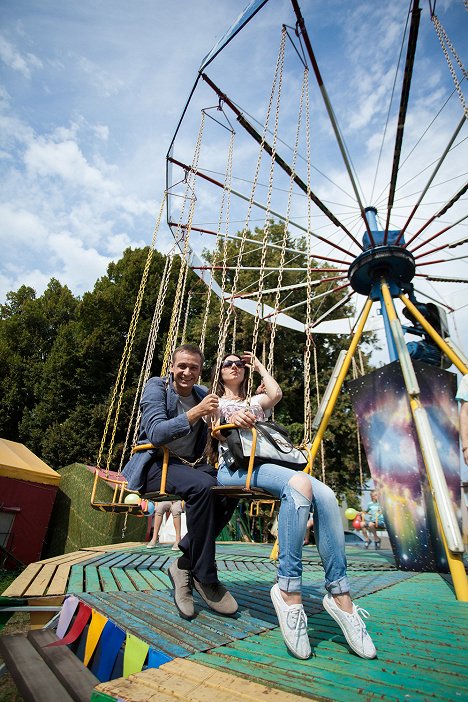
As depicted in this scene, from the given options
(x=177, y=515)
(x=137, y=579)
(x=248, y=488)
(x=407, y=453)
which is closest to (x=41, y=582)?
(x=137, y=579)

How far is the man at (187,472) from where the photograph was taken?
2.24 m

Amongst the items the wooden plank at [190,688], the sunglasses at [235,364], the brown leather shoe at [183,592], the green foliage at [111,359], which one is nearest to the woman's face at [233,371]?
the sunglasses at [235,364]

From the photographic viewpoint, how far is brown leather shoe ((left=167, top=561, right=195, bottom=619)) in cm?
215

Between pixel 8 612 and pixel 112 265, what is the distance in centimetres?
2172

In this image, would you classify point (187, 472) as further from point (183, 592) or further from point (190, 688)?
point (190, 688)

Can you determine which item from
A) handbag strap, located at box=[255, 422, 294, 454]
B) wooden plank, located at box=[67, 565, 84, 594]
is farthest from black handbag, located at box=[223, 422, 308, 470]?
wooden plank, located at box=[67, 565, 84, 594]

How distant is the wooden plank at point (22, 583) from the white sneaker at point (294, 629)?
1859 mm

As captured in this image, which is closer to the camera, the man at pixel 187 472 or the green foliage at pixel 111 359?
the man at pixel 187 472

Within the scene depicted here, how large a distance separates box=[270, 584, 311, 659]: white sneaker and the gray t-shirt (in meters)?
1.11

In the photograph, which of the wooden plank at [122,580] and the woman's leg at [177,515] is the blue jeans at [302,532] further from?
the woman's leg at [177,515]

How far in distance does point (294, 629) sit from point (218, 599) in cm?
72

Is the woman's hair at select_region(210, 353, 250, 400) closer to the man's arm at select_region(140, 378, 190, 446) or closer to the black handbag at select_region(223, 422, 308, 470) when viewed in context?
the man's arm at select_region(140, 378, 190, 446)

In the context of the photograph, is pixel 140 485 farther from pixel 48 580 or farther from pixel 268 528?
pixel 268 528

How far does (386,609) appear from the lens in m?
2.73
